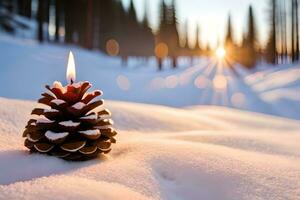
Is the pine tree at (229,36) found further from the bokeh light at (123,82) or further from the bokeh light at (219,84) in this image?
the bokeh light at (123,82)

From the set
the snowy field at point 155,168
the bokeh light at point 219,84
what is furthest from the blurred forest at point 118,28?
the snowy field at point 155,168

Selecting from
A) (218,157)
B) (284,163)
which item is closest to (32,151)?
(218,157)

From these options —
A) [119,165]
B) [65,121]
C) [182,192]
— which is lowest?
[182,192]

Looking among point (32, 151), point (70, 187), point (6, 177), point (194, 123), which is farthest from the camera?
point (194, 123)

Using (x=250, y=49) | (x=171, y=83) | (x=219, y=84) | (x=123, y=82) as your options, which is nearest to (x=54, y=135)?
(x=123, y=82)

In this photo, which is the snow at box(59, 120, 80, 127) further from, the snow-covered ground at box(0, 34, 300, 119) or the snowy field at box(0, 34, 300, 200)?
the snow-covered ground at box(0, 34, 300, 119)

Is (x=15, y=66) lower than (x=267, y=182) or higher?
higher

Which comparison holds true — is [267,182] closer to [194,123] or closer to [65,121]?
[65,121]
